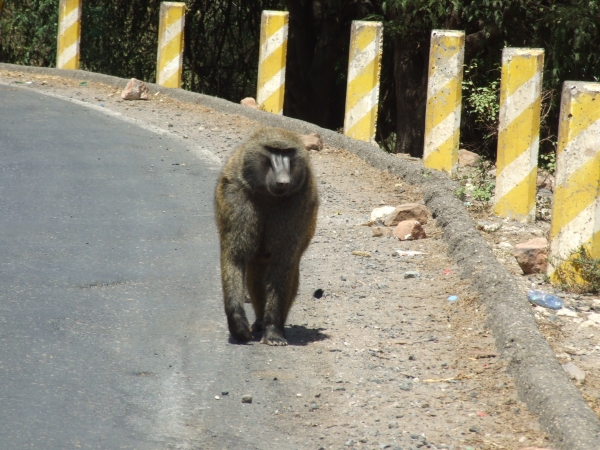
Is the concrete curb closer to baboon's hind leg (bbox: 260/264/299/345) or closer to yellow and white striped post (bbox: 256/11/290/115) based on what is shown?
baboon's hind leg (bbox: 260/264/299/345)

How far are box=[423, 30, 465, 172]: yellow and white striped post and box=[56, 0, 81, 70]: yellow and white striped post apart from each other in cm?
761

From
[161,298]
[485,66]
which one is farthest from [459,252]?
[485,66]

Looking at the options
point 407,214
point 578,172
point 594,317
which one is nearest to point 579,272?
point 594,317

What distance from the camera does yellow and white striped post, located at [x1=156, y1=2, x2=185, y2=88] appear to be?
13156 mm

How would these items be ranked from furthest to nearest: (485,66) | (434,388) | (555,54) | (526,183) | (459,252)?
(485,66) < (555,54) < (526,183) < (459,252) < (434,388)

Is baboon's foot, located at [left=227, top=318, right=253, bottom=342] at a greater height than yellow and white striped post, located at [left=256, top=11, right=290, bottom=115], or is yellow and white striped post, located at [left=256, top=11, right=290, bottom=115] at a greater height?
yellow and white striped post, located at [left=256, top=11, right=290, bottom=115]

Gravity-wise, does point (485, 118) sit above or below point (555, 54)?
below

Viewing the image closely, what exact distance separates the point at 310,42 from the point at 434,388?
12.4 metres

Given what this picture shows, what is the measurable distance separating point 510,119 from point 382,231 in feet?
5.16

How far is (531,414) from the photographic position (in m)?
4.19

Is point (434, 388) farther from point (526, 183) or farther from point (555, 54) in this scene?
point (555, 54)

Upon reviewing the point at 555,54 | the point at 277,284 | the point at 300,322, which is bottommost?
the point at 300,322

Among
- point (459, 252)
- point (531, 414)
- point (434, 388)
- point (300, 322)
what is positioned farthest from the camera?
point (459, 252)

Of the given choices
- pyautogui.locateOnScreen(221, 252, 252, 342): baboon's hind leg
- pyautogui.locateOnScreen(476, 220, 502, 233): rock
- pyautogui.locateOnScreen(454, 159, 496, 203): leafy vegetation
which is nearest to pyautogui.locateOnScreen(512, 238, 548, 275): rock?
pyautogui.locateOnScreen(476, 220, 502, 233): rock
